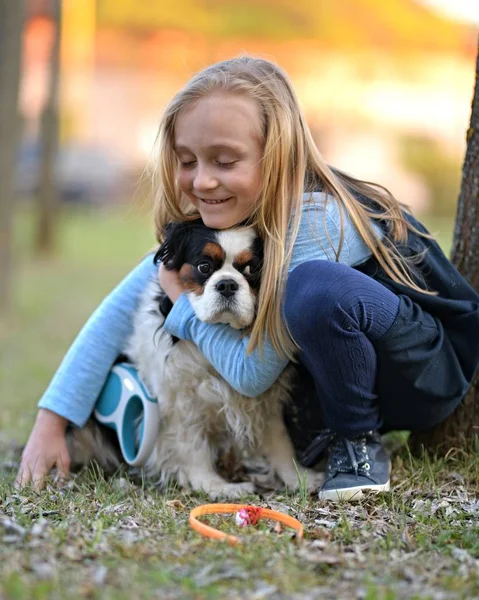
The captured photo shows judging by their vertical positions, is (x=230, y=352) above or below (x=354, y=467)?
above

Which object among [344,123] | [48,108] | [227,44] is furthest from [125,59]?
[48,108]

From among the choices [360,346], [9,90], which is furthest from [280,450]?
[9,90]

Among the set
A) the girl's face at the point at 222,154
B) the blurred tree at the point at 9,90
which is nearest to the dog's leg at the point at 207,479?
the girl's face at the point at 222,154

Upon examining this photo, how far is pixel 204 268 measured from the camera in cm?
304

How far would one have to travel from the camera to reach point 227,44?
23688mm

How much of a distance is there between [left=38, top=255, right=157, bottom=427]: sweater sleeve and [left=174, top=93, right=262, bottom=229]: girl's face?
Result: 60 cm

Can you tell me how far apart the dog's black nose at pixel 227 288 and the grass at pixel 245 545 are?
2.55 feet

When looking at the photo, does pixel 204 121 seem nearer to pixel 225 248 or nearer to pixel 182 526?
pixel 225 248

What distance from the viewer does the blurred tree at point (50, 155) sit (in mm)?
12898

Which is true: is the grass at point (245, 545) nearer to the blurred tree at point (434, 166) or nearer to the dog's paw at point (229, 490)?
the dog's paw at point (229, 490)

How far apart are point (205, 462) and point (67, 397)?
26.0 inches

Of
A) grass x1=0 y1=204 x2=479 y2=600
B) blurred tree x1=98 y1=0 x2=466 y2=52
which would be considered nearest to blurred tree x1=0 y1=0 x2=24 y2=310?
grass x1=0 y1=204 x2=479 y2=600

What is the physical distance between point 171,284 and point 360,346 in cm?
81

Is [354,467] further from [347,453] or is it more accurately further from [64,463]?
[64,463]
